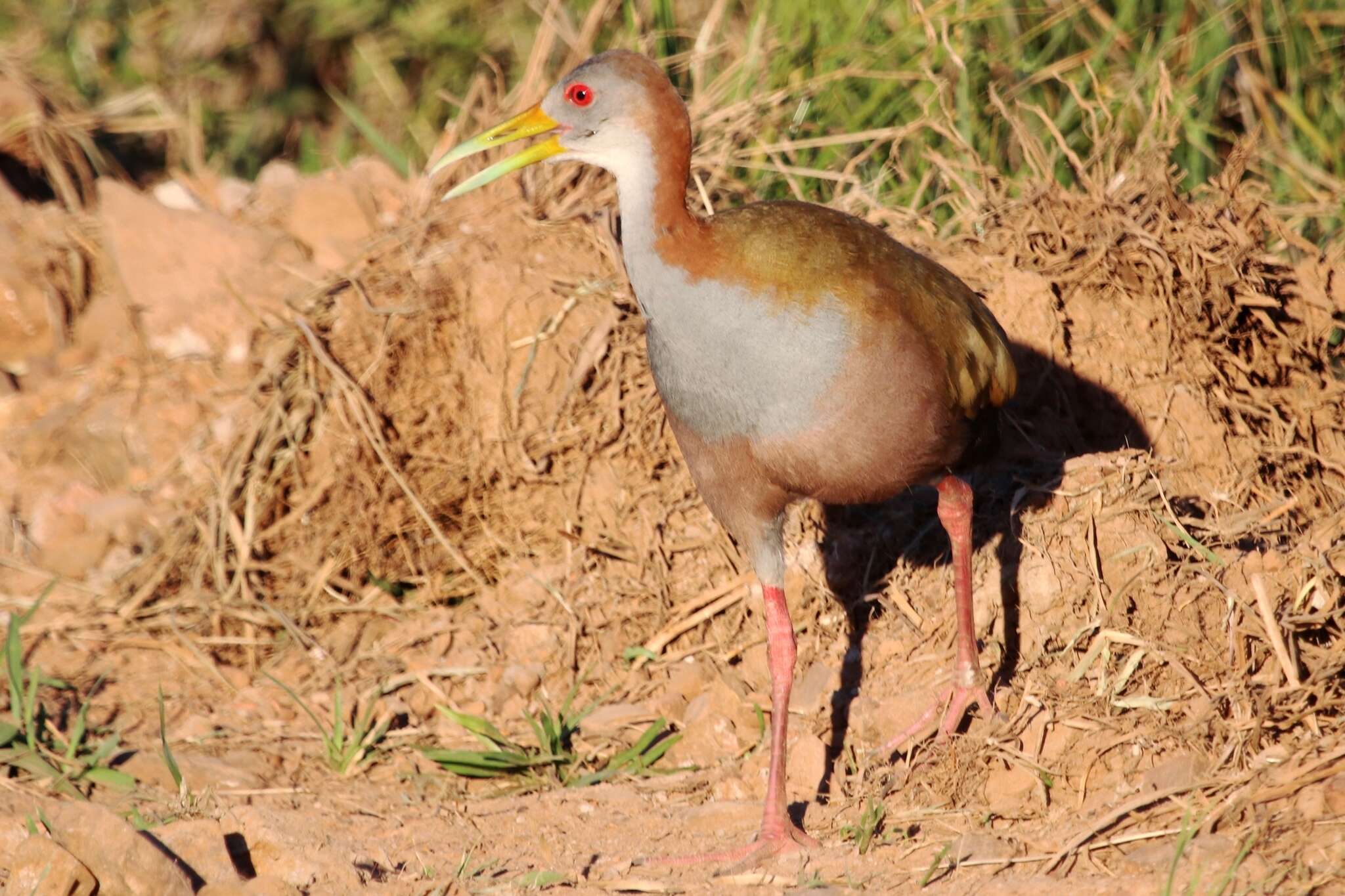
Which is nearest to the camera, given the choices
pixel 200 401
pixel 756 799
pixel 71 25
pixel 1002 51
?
pixel 756 799

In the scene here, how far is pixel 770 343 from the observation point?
11.8 ft

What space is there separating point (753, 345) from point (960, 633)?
1006 millimetres

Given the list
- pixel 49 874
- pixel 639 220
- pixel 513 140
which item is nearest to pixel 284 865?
pixel 49 874

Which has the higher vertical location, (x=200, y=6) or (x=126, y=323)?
(x=200, y=6)

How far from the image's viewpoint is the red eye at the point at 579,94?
379 centimetres

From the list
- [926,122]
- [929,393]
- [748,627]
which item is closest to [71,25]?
[926,122]

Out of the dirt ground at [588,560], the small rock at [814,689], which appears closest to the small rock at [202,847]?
the dirt ground at [588,560]

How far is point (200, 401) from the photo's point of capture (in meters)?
5.43

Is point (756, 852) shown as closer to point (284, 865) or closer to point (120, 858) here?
point (284, 865)

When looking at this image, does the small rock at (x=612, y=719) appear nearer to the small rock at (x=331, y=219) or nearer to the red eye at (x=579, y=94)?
the red eye at (x=579, y=94)

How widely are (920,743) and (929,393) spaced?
3.03 feet

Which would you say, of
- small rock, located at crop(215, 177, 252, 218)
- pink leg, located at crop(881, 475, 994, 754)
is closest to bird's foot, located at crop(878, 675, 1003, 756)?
pink leg, located at crop(881, 475, 994, 754)

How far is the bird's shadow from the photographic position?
4387mm

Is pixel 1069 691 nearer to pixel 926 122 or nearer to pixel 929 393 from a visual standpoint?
pixel 929 393
